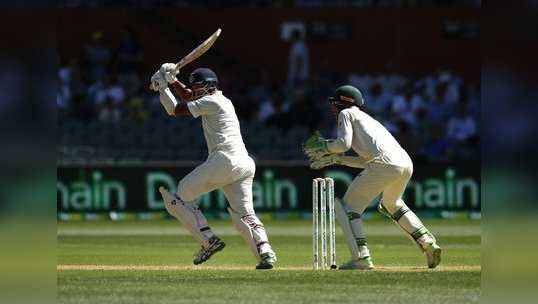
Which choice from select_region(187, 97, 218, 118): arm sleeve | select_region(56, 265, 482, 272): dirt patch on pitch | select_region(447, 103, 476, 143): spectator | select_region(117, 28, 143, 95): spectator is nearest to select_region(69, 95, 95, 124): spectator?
select_region(117, 28, 143, 95): spectator

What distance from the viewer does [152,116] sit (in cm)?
2434

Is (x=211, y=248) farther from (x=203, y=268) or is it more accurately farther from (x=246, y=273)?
(x=203, y=268)

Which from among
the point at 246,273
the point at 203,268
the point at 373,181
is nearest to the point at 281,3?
the point at 203,268

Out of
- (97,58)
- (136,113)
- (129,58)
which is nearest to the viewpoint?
(136,113)

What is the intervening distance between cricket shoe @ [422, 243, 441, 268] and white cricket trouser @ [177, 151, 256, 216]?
63.6 inches

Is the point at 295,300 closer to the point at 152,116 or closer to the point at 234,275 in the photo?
the point at 234,275

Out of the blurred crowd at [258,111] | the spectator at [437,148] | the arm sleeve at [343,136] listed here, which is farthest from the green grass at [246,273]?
the blurred crowd at [258,111]

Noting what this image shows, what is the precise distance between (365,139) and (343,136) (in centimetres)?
29

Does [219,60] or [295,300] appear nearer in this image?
[295,300]

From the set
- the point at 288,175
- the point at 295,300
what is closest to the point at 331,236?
the point at 295,300

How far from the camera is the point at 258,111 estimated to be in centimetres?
2481

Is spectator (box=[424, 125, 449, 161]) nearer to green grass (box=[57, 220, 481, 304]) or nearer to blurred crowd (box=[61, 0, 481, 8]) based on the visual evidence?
blurred crowd (box=[61, 0, 481, 8])

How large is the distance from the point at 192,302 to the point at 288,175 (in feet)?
43.4

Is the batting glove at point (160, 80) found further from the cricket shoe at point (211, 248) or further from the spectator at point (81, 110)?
the spectator at point (81, 110)
